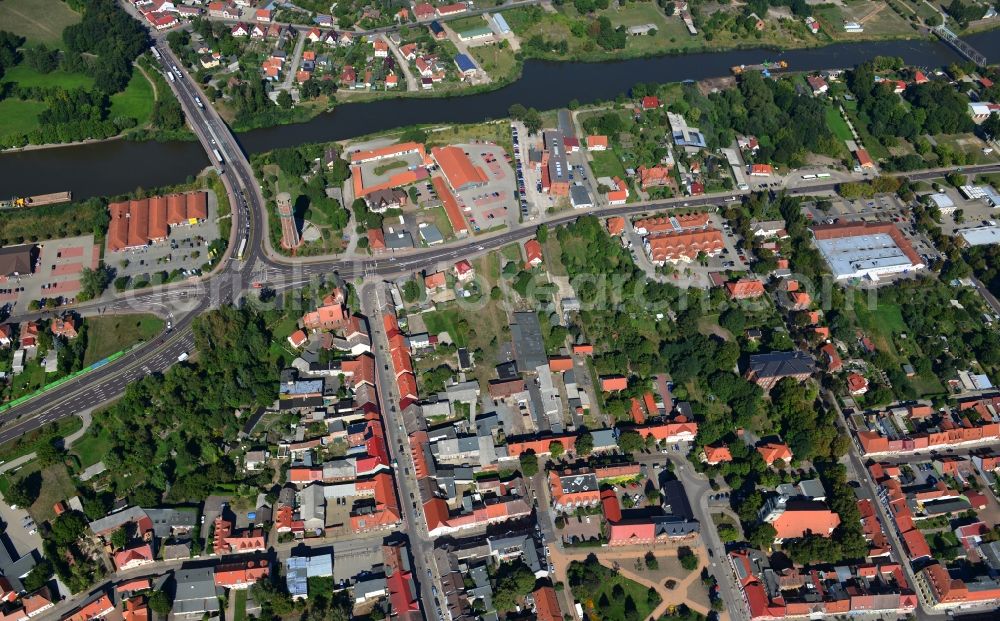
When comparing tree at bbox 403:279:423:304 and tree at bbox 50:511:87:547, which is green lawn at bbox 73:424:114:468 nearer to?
tree at bbox 50:511:87:547

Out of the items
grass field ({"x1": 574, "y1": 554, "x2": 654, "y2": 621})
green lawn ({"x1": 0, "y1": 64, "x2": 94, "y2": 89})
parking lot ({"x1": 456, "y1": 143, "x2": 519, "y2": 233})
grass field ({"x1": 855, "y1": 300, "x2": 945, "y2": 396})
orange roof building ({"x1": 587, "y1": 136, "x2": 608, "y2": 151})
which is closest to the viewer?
grass field ({"x1": 574, "y1": 554, "x2": 654, "y2": 621})

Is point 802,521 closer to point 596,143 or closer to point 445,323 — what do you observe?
point 445,323

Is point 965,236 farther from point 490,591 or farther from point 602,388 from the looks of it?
point 490,591

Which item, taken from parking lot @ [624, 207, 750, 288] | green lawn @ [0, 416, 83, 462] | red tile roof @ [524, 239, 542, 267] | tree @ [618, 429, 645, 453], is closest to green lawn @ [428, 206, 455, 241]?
red tile roof @ [524, 239, 542, 267]

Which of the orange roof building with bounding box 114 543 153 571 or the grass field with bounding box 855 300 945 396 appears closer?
the orange roof building with bounding box 114 543 153 571

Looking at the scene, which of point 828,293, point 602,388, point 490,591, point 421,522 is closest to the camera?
point 490,591

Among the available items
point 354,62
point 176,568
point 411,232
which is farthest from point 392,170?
point 176,568

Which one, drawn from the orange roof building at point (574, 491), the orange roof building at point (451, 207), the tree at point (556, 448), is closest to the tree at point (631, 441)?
the orange roof building at point (574, 491)

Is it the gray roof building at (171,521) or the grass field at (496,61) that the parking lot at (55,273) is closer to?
the gray roof building at (171,521)
